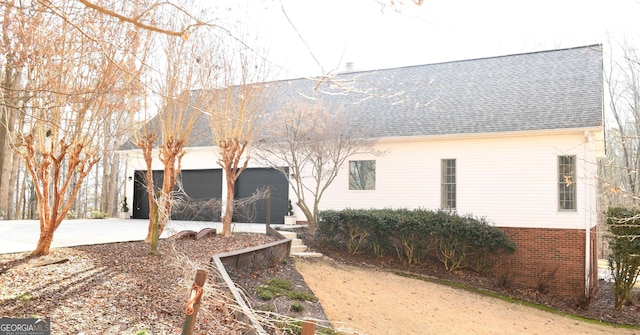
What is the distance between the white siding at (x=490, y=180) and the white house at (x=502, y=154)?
29mm

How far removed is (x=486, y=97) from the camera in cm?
1634

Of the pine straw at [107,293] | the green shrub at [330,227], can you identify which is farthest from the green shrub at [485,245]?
the pine straw at [107,293]

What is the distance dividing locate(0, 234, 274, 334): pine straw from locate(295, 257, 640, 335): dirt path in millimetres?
3117

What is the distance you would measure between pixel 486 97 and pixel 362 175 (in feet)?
15.5

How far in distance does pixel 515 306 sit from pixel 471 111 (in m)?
6.40

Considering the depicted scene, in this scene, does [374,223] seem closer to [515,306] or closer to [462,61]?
[515,306]

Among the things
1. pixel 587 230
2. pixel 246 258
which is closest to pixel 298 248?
pixel 246 258

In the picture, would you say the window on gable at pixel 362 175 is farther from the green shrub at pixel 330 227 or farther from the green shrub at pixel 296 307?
the green shrub at pixel 296 307

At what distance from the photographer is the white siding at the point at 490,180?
537 inches

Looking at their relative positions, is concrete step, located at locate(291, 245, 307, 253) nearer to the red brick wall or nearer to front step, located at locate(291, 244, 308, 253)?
front step, located at locate(291, 244, 308, 253)

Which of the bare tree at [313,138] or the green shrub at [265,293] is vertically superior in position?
the bare tree at [313,138]

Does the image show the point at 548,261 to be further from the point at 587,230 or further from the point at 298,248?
the point at 298,248

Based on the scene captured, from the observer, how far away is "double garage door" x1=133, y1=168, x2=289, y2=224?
59.2 feet

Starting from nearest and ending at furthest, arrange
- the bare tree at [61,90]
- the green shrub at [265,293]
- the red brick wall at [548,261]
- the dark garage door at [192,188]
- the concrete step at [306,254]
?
the bare tree at [61,90] → the green shrub at [265,293] → the concrete step at [306,254] → the red brick wall at [548,261] → the dark garage door at [192,188]
